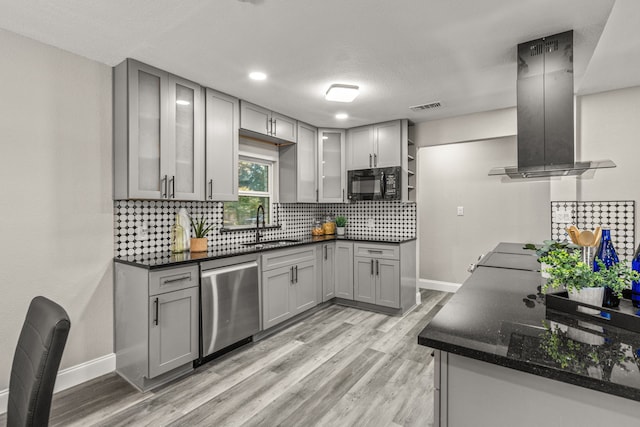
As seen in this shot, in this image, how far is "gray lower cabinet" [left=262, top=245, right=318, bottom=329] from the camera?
123 inches

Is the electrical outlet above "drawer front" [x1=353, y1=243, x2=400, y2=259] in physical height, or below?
above

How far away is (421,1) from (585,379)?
181 centimetres

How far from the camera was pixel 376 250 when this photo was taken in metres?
3.87

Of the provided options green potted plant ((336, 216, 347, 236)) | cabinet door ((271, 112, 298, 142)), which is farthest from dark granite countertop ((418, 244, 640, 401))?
green potted plant ((336, 216, 347, 236))

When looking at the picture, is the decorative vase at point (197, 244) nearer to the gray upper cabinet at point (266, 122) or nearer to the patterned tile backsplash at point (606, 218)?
the gray upper cabinet at point (266, 122)

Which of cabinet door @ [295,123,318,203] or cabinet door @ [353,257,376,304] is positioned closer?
cabinet door @ [353,257,376,304]

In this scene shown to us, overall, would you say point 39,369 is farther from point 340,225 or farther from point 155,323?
point 340,225

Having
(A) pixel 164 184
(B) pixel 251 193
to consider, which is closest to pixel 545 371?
(A) pixel 164 184

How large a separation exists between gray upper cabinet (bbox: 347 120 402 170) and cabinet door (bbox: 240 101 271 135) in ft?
4.14

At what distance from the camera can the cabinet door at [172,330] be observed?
87.4 inches

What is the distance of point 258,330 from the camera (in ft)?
9.84

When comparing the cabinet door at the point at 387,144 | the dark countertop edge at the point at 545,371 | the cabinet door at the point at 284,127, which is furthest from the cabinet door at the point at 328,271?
the dark countertop edge at the point at 545,371

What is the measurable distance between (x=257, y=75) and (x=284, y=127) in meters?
1.14

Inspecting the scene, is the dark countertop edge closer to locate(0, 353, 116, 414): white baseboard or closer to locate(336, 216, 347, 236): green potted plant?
locate(0, 353, 116, 414): white baseboard
